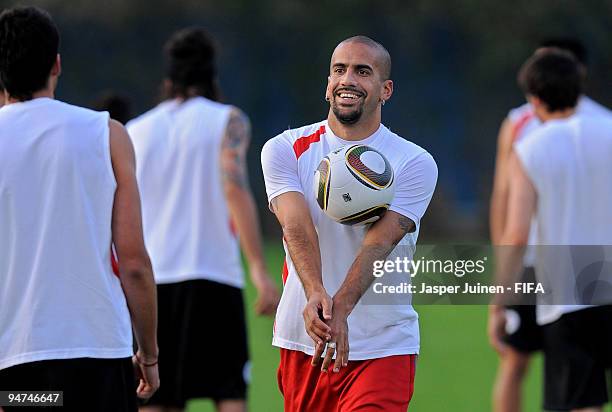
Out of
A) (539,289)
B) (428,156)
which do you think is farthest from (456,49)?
(428,156)

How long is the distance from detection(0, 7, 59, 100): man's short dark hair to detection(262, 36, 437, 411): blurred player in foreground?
898 mm

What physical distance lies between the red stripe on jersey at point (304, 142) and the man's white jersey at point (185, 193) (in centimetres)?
229

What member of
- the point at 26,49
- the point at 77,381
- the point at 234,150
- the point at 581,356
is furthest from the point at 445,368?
the point at 26,49

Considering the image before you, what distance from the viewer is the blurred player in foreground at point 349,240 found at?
442 cm

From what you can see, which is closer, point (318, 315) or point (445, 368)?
point (318, 315)

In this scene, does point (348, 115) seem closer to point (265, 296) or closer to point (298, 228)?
point (298, 228)

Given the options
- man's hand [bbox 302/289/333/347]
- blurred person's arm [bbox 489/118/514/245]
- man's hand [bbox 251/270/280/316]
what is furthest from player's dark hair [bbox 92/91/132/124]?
man's hand [bbox 302/289/333/347]

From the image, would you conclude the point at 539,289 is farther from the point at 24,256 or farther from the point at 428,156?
the point at 24,256

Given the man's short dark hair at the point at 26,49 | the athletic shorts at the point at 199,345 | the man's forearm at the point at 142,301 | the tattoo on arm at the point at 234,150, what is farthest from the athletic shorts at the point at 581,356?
the man's short dark hair at the point at 26,49

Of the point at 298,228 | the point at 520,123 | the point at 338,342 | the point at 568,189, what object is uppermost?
the point at 520,123

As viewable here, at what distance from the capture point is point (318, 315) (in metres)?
4.20

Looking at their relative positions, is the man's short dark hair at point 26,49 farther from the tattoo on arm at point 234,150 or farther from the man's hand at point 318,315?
the tattoo on arm at point 234,150

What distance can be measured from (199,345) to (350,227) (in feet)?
8.52

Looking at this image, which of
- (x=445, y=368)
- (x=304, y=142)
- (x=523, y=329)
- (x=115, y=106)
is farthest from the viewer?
(x=445, y=368)
